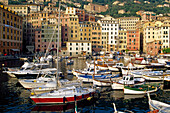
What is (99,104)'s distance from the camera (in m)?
24.9

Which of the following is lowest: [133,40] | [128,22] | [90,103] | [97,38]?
[90,103]

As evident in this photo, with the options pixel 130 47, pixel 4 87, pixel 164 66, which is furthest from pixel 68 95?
pixel 130 47

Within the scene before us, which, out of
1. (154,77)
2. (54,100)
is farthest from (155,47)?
(54,100)

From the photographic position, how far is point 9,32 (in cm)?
9069

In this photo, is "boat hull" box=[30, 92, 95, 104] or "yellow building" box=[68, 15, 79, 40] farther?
"yellow building" box=[68, 15, 79, 40]

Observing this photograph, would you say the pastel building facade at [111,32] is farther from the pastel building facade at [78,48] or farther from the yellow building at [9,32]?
the yellow building at [9,32]

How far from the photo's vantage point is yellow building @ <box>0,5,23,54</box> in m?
85.1

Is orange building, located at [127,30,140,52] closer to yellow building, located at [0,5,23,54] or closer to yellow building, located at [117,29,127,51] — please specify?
yellow building, located at [117,29,127,51]

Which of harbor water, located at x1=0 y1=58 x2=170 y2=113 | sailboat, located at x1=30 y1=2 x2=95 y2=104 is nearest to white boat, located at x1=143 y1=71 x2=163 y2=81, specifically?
harbor water, located at x1=0 y1=58 x2=170 y2=113

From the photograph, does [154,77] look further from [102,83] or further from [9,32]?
[9,32]

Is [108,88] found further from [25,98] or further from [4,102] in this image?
[4,102]

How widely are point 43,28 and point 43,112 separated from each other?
97.8 metres

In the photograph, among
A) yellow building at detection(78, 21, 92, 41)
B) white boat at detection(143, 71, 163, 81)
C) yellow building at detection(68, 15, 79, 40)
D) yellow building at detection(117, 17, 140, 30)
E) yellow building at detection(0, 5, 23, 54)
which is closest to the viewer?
white boat at detection(143, 71, 163, 81)

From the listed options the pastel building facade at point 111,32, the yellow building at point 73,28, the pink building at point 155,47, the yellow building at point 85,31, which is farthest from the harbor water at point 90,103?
the pastel building facade at point 111,32
